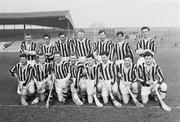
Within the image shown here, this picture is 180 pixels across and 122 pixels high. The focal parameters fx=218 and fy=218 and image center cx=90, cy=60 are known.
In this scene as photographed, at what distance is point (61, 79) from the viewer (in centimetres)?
422

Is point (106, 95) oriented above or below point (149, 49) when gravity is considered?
below

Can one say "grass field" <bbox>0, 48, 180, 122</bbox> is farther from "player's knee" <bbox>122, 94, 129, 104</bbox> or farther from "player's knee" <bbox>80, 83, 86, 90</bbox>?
"player's knee" <bbox>80, 83, 86, 90</bbox>

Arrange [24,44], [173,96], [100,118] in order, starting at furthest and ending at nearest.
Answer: [24,44] → [173,96] → [100,118]

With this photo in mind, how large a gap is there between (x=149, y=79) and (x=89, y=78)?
112 centimetres

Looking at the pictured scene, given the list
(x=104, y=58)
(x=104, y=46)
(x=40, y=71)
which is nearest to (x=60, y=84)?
(x=40, y=71)

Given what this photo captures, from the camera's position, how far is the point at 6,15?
14375 mm

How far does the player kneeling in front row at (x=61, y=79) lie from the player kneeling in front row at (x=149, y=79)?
1.41m

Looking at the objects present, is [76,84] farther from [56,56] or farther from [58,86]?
[56,56]

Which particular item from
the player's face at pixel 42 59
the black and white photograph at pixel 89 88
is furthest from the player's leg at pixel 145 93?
the player's face at pixel 42 59

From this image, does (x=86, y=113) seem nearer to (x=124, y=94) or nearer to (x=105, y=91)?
(x=105, y=91)

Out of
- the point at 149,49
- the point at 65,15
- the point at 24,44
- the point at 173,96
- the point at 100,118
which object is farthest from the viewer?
Result: the point at 65,15

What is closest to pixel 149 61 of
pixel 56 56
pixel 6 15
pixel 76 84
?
pixel 76 84

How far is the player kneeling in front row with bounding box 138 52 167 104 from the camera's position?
3977 millimetres

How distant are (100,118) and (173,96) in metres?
1.95
